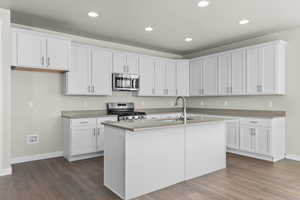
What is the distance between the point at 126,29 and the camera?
4.05 m

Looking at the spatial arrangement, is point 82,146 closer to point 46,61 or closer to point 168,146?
point 46,61

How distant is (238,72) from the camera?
4.60m

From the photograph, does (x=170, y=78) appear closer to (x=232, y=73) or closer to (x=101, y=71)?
(x=232, y=73)

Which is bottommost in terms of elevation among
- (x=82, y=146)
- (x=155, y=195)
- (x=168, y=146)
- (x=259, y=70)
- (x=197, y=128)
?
(x=155, y=195)

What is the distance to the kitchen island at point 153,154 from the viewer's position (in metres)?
2.36

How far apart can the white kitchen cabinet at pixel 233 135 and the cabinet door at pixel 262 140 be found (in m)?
Result: 0.40

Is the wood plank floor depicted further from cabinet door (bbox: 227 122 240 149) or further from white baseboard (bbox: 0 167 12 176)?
cabinet door (bbox: 227 122 240 149)

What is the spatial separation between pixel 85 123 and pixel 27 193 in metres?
1.67

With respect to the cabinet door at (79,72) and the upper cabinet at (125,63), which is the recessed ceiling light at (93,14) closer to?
the cabinet door at (79,72)

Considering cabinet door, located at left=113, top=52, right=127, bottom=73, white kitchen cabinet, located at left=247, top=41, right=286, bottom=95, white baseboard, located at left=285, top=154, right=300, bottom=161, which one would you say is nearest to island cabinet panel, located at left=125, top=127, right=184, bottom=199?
white kitchen cabinet, located at left=247, top=41, right=286, bottom=95

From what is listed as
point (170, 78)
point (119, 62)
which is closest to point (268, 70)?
point (170, 78)

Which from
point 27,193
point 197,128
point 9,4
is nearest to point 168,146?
point 197,128

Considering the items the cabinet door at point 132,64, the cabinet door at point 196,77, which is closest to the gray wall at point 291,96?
the cabinet door at point 196,77

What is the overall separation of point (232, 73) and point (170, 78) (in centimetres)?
176
